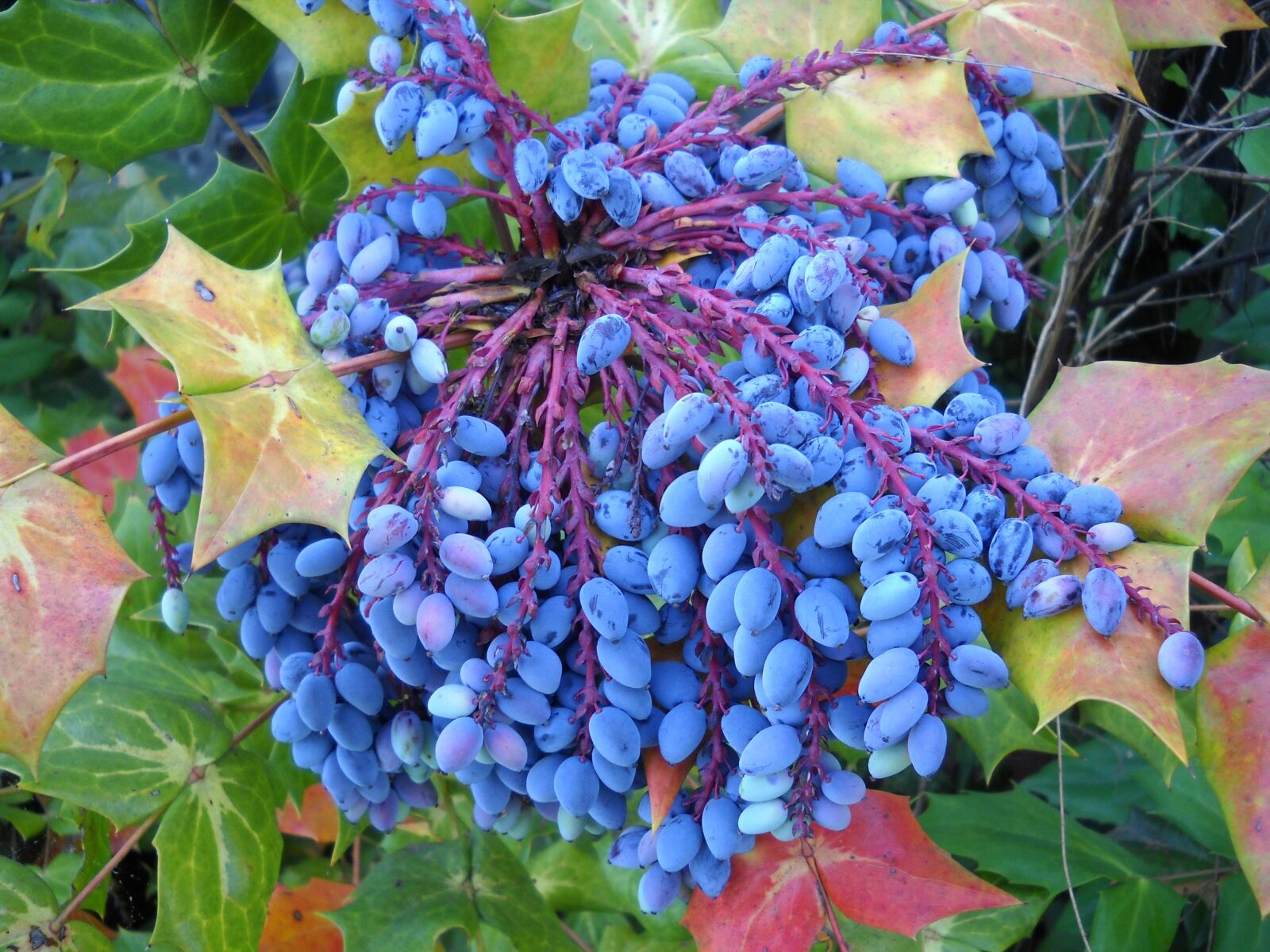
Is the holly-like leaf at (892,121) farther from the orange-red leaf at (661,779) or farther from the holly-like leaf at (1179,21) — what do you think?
the orange-red leaf at (661,779)

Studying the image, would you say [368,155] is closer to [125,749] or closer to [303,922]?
[125,749]

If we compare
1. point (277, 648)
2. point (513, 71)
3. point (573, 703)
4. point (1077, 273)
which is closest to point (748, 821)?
point (573, 703)

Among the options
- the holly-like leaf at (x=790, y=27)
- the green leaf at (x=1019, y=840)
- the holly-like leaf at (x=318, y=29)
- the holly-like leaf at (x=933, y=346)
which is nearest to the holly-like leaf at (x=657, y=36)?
the holly-like leaf at (x=790, y=27)

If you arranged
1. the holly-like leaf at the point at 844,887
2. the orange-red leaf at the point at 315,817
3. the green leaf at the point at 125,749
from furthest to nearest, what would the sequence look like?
the orange-red leaf at the point at 315,817
the green leaf at the point at 125,749
the holly-like leaf at the point at 844,887

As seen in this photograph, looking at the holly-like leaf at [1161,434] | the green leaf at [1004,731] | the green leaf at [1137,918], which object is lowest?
the green leaf at [1137,918]

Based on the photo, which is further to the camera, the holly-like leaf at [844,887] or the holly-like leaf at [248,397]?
the holly-like leaf at [844,887]

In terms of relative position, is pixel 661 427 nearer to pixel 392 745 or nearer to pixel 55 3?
pixel 392 745
